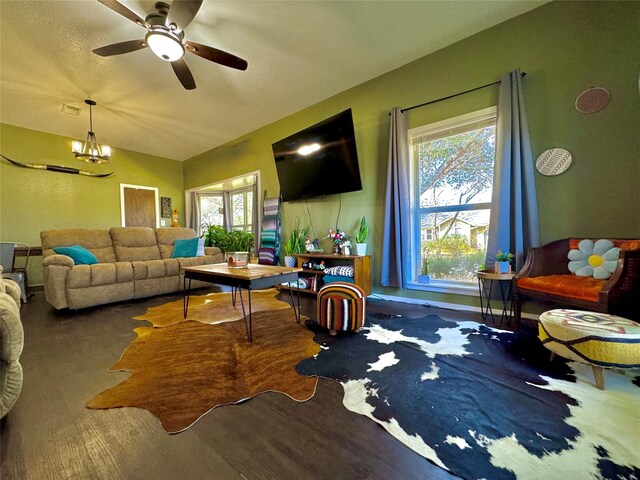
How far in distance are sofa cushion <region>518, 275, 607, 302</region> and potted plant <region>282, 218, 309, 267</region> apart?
2670 mm

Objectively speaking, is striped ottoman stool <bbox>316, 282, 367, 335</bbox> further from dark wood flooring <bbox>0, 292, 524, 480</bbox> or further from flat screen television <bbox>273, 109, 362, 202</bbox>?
flat screen television <bbox>273, 109, 362, 202</bbox>

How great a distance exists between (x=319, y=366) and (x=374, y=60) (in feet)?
10.6

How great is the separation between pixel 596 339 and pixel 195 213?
22.8ft

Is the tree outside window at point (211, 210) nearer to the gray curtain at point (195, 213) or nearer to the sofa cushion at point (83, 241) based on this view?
the gray curtain at point (195, 213)

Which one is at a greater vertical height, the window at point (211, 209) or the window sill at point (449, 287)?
the window at point (211, 209)

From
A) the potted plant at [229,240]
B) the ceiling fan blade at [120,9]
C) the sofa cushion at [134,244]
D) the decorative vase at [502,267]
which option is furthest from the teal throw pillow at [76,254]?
the decorative vase at [502,267]

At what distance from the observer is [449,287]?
9.27 feet

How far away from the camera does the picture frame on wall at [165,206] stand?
20.2 ft

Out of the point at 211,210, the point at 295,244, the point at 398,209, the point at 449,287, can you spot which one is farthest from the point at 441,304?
the point at 211,210

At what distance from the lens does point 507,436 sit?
103 centimetres

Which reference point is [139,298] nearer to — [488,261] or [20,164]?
[20,164]

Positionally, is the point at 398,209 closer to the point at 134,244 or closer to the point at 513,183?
the point at 513,183

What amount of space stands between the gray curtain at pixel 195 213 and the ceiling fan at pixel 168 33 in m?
4.36

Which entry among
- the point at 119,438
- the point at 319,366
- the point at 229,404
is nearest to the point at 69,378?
the point at 119,438
